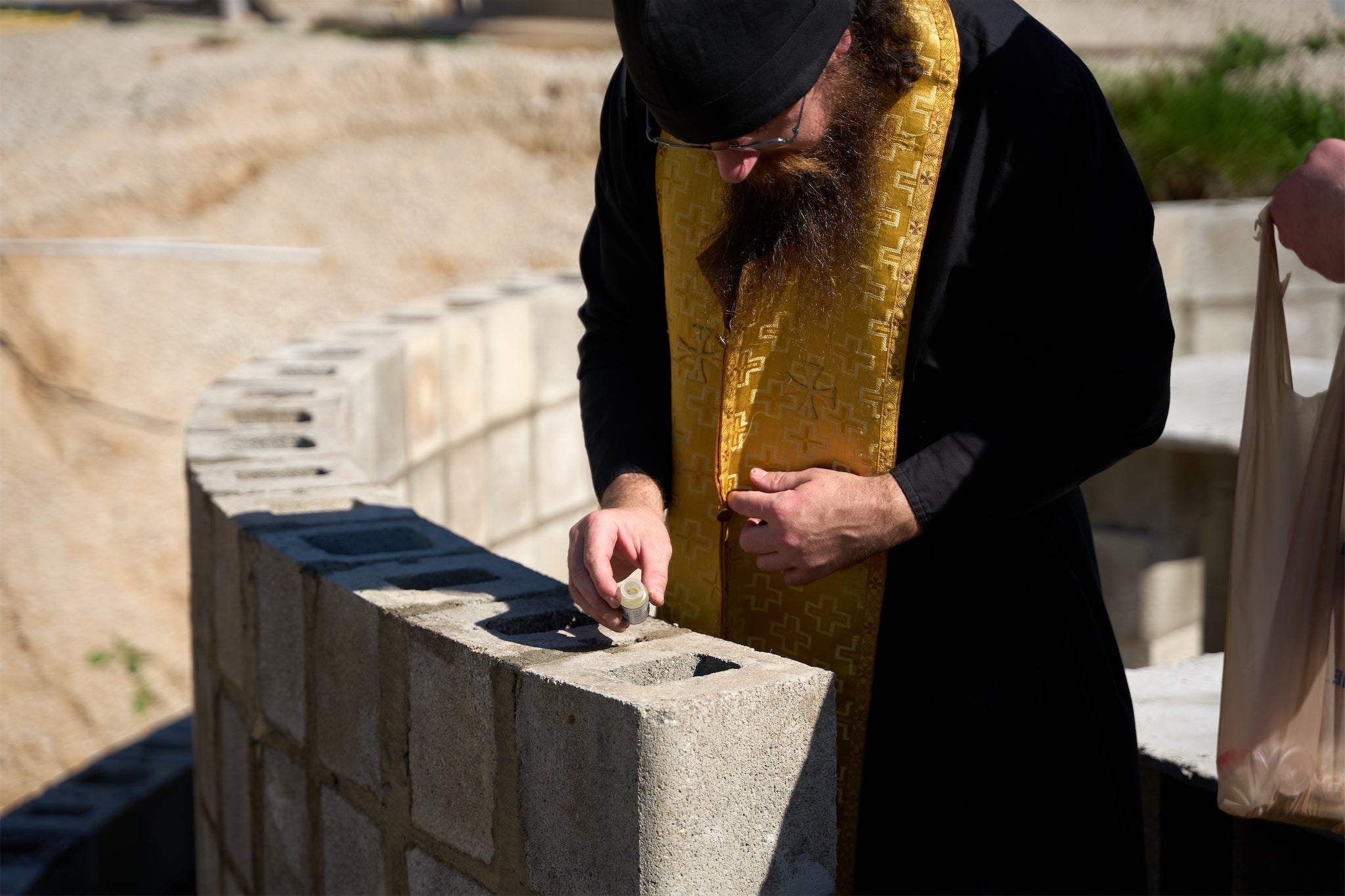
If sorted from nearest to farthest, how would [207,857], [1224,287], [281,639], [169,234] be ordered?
[281,639]
[207,857]
[1224,287]
[169,234]

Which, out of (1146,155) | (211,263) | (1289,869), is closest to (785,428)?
(1289,869)

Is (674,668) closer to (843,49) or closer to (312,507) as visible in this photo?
(843,49)

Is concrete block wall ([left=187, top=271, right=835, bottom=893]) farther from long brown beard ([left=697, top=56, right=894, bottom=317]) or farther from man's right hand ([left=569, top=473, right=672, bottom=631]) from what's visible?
long brown beard ([left=697, top=56, right=894, bottom=317])

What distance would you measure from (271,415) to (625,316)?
5.83 feet

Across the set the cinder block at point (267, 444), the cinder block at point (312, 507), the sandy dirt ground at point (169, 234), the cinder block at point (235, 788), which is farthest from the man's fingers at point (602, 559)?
the sandy dirt ground at point (169, 234)

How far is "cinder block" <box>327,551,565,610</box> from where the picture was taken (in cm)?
223

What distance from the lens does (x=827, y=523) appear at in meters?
2.00

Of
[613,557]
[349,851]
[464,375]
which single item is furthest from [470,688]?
[464,375]

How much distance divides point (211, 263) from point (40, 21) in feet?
23.1

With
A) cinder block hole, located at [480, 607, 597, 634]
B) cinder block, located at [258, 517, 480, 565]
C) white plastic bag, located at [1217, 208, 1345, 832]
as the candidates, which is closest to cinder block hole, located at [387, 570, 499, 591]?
cinder block, located at [258, 517, 480, 565]

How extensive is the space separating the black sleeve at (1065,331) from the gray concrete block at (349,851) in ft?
3.53

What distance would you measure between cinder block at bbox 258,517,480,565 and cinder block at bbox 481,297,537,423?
9.66 ft

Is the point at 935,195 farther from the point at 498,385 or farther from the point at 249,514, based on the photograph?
the point at 498,385

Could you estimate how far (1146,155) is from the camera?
857 centimetres
